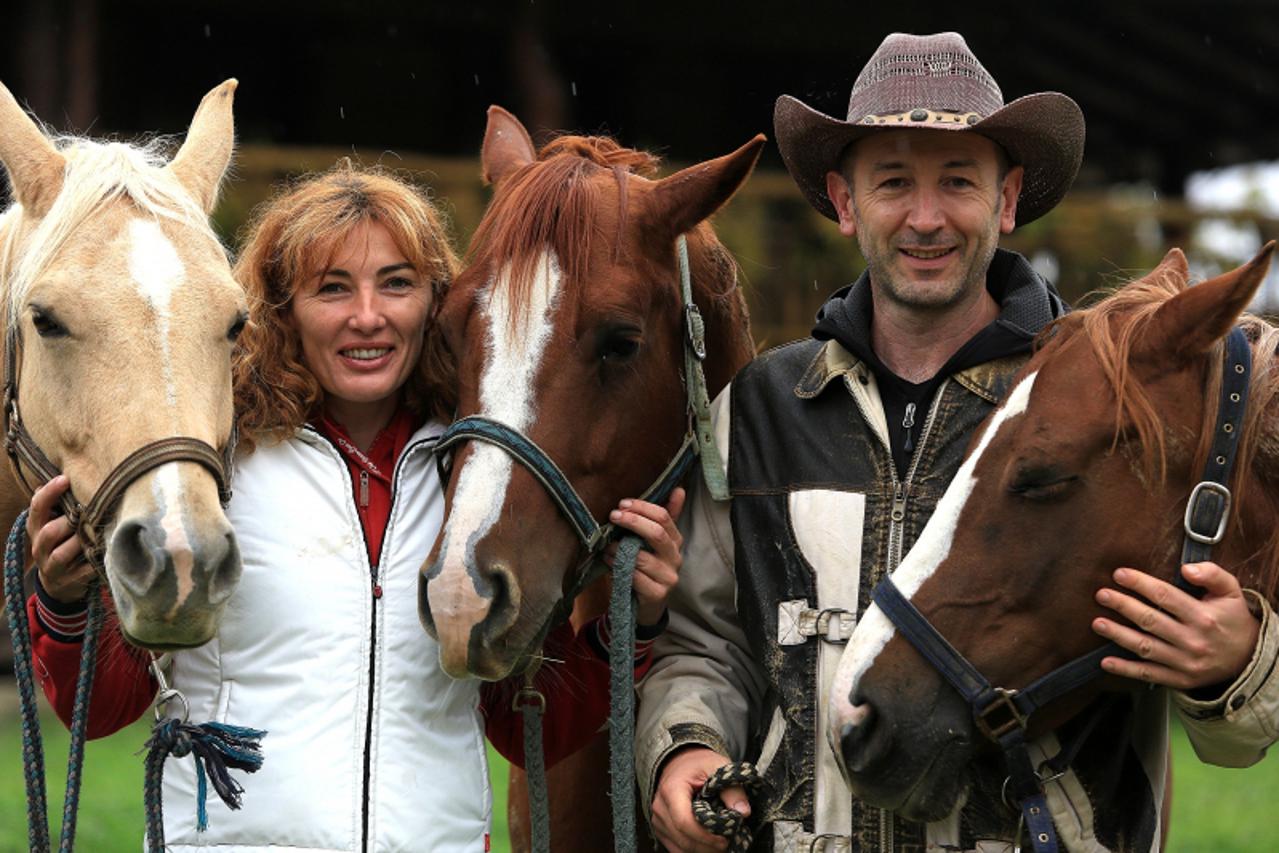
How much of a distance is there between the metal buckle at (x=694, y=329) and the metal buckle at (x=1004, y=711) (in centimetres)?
88

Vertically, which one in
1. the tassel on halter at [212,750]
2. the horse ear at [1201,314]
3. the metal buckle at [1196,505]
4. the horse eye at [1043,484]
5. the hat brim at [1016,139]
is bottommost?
the tassel on halter at [212,750]

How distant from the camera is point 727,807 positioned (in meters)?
2.48

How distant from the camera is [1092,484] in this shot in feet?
7.28

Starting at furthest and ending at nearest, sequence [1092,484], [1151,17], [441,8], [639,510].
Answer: [1151,17] → [441,8] → [639,510] → [1092,484]

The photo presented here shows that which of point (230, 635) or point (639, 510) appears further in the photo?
point (639, 510)

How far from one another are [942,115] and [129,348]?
1457 mm

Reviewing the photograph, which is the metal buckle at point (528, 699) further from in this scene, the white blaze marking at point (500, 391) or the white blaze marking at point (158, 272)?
the white blaze marking at point (158, 272)

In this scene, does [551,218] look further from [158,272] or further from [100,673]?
[100,673]

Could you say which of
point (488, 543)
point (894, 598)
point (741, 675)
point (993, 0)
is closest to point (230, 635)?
point (488, 543)

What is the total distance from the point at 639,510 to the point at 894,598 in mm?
550

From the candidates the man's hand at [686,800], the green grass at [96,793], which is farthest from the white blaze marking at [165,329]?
the green grass at [96,793]

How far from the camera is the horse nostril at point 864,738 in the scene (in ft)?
7.25

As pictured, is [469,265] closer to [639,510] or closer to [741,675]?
[639,510]

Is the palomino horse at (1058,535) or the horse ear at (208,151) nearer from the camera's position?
the palomino horse at (1058,535)
